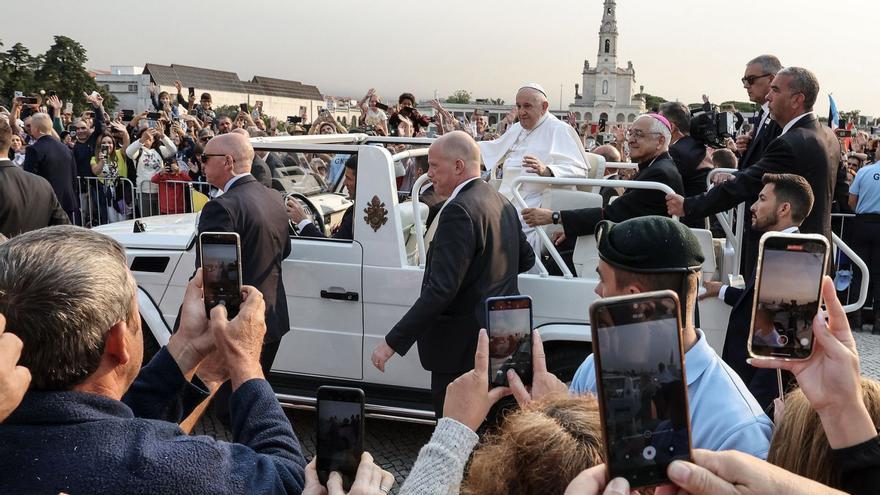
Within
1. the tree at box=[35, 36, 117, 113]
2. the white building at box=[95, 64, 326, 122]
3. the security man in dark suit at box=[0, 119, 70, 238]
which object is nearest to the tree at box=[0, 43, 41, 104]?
the tree at box=[35, 36, 117, 113]

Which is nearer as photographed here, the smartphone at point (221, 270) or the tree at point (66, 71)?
the smartphone at point (221, 270)

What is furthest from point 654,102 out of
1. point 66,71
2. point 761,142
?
point 761,142

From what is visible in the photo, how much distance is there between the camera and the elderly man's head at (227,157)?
4.37 meters

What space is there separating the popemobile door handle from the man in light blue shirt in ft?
8.12

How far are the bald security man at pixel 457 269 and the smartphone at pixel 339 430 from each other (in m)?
2.03

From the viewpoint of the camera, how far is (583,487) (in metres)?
1.19

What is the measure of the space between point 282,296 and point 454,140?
141 cm

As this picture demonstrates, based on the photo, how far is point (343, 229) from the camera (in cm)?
471

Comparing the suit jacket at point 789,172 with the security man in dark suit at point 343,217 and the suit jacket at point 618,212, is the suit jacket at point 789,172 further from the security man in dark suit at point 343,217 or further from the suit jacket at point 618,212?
the security man in dark suit at point 343,217

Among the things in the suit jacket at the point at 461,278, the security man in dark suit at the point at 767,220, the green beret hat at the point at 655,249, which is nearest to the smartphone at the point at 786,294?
the green beret hat at the point at 655,249

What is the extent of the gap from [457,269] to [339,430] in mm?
2109

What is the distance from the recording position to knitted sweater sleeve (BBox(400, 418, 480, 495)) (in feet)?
5.31

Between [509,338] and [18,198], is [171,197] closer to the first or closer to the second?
[18,198]

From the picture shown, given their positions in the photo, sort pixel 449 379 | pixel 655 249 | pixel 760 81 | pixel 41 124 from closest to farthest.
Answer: pixel 655 249
pixel 449 379
pixel 760 81
pixel 41 124
